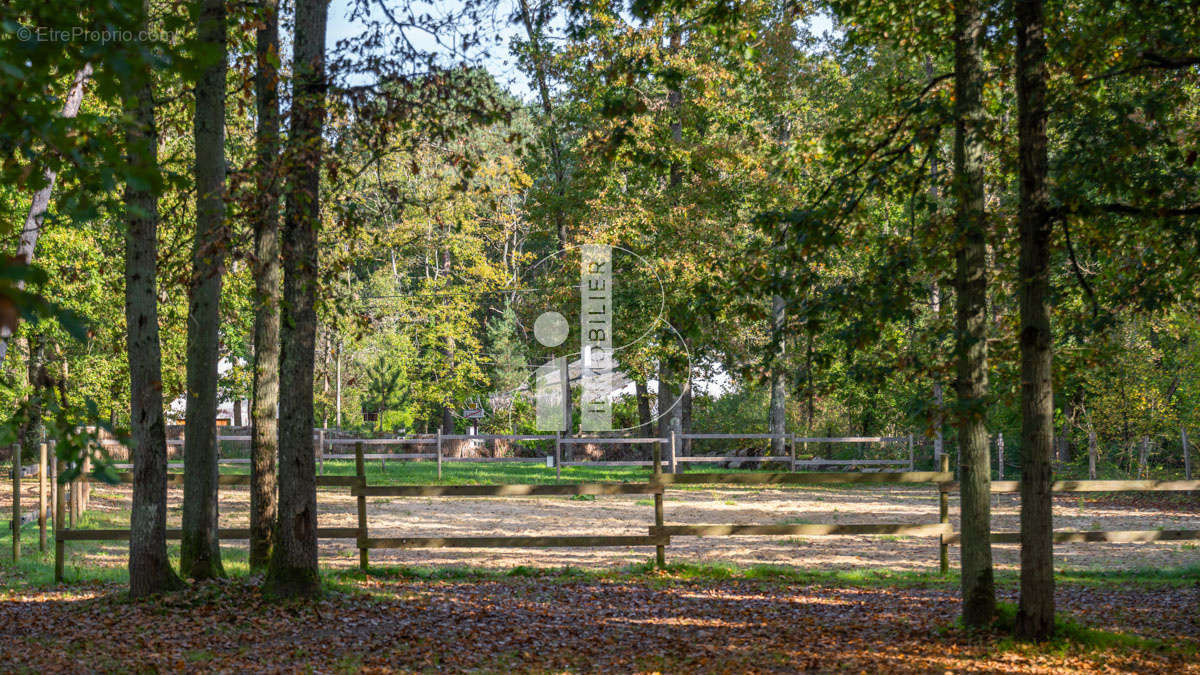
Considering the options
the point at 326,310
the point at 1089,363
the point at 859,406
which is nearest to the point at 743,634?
the point at 1089,363

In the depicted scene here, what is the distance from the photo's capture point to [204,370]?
8.62m

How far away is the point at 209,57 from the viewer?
9.63 ft

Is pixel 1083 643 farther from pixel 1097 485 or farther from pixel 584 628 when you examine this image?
pixel 1097 485

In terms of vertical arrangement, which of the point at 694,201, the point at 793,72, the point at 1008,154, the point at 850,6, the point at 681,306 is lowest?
the point at 681,306

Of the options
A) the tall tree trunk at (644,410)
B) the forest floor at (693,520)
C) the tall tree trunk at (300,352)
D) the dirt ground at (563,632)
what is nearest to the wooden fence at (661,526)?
the dirt ground at (563,632)

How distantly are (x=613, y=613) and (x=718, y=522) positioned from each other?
25.0 ft

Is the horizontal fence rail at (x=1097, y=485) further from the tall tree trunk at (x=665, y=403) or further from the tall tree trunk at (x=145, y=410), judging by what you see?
the tall tree trunk at (x=665, y=403)

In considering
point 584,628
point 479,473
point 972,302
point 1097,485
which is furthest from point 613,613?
point 479,473

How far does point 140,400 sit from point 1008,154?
7380mm

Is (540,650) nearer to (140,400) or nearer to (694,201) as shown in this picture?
(140,400)

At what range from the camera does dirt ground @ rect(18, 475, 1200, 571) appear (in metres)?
12.1

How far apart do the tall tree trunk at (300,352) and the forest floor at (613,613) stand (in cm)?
40

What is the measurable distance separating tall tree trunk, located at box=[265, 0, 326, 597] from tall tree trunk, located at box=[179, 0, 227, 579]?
86cm

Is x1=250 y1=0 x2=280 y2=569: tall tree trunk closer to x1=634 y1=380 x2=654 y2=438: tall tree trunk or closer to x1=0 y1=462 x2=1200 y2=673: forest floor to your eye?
x1=0 y1=462 x2=1200 y2=673: forest floor
